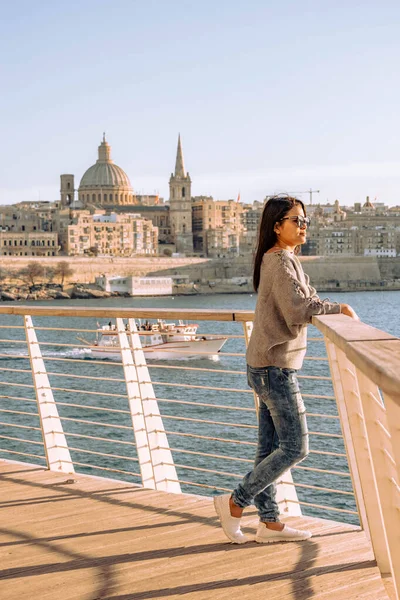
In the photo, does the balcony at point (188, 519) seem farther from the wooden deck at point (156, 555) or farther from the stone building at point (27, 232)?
the stone building at point (27, 232)

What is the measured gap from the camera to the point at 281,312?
96.6 inches

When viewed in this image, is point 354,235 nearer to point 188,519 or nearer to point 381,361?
point 188,519

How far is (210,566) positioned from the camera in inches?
96.5

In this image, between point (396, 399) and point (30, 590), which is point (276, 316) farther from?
point (396, 399)

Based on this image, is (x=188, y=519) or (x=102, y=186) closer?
(x=188, y=519)

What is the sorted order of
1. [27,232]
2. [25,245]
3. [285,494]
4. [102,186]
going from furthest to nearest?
[102,186], [27,232], [25,245], [285,494]

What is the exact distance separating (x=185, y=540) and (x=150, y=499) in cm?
48

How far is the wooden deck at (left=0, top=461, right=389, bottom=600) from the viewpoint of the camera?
228 centimetres

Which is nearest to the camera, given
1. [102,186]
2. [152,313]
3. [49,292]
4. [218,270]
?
[152,313]

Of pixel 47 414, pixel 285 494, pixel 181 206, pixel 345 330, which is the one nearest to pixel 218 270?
pixel 181 206

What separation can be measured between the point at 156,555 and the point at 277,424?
0.50 meters

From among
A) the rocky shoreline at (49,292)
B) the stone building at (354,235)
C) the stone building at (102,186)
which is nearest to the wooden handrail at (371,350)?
the rocky shoreline at (49,292)

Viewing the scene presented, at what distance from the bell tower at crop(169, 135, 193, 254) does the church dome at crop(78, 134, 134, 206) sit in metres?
5.30

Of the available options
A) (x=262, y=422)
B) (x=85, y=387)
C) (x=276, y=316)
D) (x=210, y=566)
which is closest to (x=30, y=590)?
(x=210, y=566)
